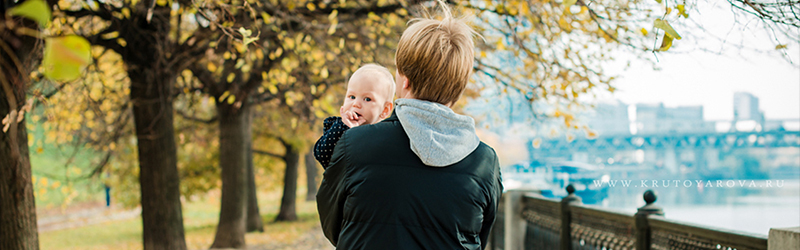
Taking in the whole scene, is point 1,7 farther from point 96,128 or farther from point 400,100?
point 96,128

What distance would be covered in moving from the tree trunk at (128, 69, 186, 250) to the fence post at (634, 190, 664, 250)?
6058 mm

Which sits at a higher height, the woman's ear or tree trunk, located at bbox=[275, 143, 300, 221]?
the woman's ear

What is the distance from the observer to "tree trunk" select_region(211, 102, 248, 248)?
12.6 meters

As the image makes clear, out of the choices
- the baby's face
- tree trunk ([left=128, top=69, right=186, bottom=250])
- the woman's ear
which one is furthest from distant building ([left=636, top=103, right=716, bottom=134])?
the baby's face

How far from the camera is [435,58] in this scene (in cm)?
166

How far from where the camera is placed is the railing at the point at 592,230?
3.42 metres

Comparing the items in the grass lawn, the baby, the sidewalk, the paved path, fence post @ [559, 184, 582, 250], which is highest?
the baby

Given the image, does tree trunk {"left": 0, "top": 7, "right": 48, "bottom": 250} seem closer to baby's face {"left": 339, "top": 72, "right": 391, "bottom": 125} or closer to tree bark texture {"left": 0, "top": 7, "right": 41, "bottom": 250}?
tree bark texture {"left": 0, "top": 7, "right": 41, "bottom": 250}

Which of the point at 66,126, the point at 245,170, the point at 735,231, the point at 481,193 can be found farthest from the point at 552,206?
the point at 66,126

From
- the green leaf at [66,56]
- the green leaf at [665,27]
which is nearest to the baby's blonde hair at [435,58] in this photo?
the green leaf at [665,27]

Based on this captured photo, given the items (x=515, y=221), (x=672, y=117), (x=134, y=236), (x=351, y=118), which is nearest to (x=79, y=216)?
(x=134, y=236)

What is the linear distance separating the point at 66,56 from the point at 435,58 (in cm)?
101

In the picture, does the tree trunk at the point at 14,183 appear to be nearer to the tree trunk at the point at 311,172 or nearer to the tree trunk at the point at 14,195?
the tree trunk at the point at 14,195

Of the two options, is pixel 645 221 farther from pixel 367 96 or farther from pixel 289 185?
pixel 289 185
